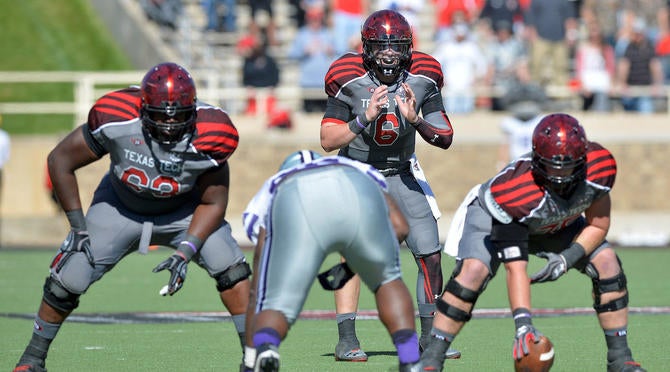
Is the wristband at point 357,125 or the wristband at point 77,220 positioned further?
the wristband at point 357,125

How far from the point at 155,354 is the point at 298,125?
34.1 feet

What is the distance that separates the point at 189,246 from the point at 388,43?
70.7 inches

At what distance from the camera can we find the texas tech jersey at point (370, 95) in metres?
7.86

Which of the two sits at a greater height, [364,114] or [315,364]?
[364,114]

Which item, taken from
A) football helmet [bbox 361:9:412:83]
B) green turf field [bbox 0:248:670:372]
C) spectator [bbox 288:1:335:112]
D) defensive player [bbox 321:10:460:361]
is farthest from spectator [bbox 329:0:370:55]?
football helmet [bbox 361:9:412:83]

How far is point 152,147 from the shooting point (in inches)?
273

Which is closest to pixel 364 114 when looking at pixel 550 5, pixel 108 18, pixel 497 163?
pixel 497 163

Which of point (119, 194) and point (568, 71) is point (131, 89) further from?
point (568, 71)

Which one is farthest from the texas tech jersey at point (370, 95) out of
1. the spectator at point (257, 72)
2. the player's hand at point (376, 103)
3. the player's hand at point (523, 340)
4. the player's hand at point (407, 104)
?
the spectator at point (257, 72)

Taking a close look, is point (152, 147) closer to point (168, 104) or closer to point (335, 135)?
point (168, 104)

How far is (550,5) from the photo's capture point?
62.5 ft

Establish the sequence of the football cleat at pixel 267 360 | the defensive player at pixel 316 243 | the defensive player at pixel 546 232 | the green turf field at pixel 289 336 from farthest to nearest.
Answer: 1. the green turf field at pixel 289 336
2. the defensive player at pixel 546 232
3. the defensive player at pixel 316 243
4. the football cleat at pixel 267 360

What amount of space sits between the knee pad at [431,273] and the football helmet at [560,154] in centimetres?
136

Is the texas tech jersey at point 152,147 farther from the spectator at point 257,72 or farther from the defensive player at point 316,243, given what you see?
the spectator at point 257,72
